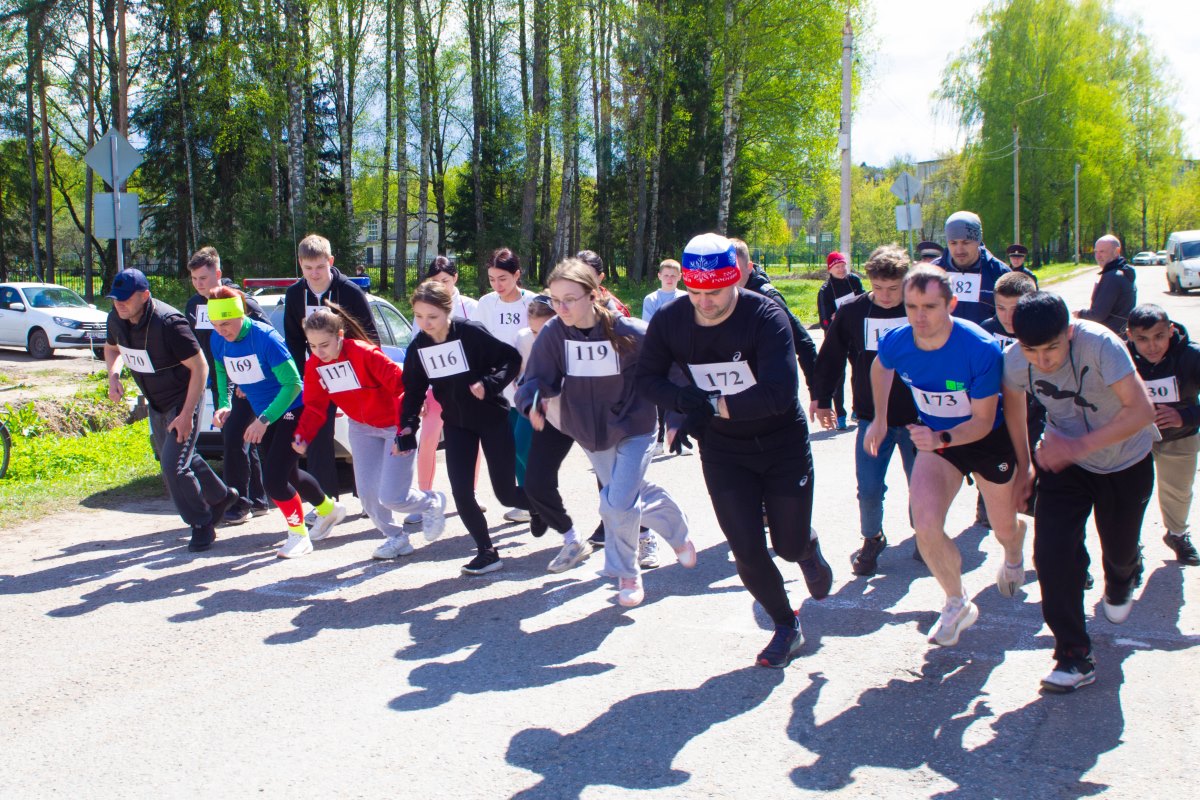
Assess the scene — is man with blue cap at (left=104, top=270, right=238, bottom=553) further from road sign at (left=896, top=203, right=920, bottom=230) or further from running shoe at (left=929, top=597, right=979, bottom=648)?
road sign at (left=896, top=203, right=920, bottom=230)

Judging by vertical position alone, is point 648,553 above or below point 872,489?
below

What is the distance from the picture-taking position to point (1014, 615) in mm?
5410

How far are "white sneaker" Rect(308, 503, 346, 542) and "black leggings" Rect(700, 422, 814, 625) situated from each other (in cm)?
368

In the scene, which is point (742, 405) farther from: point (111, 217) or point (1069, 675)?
point (111, 217)

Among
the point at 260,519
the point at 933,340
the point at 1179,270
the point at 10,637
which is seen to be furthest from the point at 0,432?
the point at 1179,270

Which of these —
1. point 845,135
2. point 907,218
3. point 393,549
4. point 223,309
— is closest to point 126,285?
point 223,309

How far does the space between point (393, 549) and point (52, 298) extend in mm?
20722

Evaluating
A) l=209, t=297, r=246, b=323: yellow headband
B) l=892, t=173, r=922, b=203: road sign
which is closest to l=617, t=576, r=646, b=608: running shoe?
l=209, t=297, r=246, b=323: yellow headband

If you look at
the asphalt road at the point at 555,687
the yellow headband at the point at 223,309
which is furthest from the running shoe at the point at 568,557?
the yellow headband at the point at 223,309

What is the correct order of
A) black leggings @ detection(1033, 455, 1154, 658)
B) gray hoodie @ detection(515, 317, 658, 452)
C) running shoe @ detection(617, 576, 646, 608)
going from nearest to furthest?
black leggings @ detection(1033, 455, 1154, 658) < running shoe @ detection(617, 576, 646, 608) < gray hoodie @ detection(515, 317, 658, 452)

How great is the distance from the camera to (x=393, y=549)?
279 inches

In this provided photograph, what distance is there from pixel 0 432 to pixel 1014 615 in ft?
28.4

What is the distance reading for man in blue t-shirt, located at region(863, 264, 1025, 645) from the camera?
4.67 metres

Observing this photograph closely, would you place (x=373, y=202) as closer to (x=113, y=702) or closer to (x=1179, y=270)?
(x=1179, y=270)
